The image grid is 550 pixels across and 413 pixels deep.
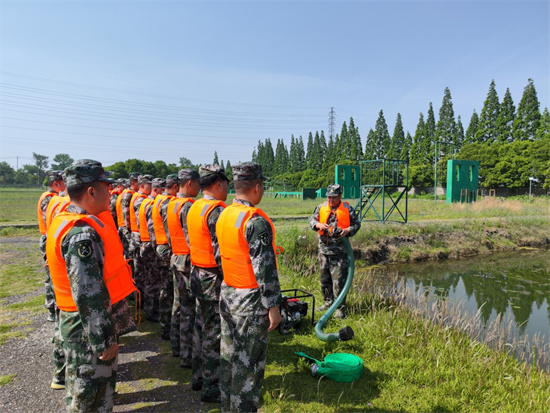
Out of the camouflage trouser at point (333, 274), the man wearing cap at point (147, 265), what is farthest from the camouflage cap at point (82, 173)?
the camouflage trouser at point (333, 274)

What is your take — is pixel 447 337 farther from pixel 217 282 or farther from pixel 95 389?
pixel 95 389

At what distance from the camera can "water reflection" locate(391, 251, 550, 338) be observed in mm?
8789

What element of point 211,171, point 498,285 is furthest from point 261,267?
point 498,285

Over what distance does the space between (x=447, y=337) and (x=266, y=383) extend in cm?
348

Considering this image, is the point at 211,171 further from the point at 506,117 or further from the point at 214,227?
the point at 506,117

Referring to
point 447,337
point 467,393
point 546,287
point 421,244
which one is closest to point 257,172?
point 467,393

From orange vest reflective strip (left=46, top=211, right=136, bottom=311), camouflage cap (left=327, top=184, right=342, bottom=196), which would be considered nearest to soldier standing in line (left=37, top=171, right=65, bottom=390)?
orange vest reflective strip (left=46, top=211, right=136, bottom=311)

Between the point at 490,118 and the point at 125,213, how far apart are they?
61.8 metres

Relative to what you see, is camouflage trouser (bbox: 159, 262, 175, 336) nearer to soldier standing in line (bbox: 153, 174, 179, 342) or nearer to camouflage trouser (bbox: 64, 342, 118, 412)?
soldier standing in line (bbox: 153, 174, 179, 342)

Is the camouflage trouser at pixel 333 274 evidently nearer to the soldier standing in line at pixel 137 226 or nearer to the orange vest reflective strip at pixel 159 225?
the orange vest reflective strip at pixel 159 225

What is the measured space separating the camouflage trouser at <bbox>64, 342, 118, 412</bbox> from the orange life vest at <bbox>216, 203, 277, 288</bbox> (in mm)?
1126

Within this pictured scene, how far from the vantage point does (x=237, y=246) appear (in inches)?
114

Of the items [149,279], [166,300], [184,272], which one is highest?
[184,272]

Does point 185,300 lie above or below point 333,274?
above
